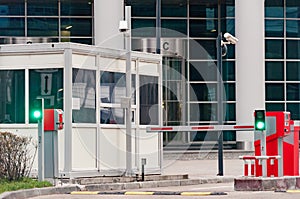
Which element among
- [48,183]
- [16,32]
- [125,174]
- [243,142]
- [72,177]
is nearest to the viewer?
[48,183]

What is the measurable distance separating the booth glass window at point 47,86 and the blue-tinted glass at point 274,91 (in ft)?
71.7

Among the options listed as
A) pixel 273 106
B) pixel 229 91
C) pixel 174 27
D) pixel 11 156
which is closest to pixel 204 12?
pixel 174 27

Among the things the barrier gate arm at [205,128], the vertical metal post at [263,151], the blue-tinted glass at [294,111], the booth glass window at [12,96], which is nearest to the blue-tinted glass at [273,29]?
the blue-tinted glass at [294,111]

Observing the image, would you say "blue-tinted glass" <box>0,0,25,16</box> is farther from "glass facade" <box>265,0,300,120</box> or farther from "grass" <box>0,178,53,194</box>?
"grass" <box>0,178,53,194</box>

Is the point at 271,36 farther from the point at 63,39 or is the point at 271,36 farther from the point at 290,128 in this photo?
the point at 290,128

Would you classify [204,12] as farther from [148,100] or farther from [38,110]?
[38,110]

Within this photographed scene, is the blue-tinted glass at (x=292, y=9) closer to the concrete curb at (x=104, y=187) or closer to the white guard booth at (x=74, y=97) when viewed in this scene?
the concrete curb at (x=104, y=187)

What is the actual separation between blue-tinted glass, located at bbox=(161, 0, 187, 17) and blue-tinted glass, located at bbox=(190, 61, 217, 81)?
7.84 feet

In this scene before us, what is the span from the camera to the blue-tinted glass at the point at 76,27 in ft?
133

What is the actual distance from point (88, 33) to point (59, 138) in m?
21.3

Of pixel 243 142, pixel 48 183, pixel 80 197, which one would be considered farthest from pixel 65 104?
pixel 243 142

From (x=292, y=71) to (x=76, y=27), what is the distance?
33.5 feet

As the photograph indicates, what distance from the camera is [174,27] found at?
133 ft

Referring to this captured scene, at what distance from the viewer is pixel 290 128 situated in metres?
18.5
